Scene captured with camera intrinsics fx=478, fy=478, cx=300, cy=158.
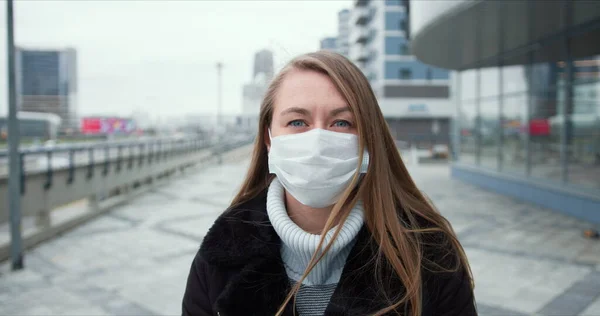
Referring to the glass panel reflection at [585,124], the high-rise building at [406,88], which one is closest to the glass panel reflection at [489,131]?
the glass panel reflection at [585,124]

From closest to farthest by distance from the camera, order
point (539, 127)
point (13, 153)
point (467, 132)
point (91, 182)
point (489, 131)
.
→ point (13, 153) → point (91, 182) → point (539, 127) → point (489, 131) → point (467, 132)

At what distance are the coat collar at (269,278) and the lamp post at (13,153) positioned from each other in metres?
5.50

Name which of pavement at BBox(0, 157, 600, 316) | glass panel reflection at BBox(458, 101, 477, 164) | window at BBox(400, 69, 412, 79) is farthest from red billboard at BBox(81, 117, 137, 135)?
window at BBox(400, 69, 412, 79)

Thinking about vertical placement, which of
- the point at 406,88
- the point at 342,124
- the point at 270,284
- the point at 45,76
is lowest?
the point at 270,284

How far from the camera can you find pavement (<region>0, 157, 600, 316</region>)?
5.06 metres

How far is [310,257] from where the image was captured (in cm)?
168

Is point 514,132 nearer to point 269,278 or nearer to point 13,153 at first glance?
point 13,153

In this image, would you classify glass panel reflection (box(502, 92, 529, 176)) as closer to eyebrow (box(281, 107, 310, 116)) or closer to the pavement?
the pavement

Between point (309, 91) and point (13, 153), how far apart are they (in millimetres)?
5788

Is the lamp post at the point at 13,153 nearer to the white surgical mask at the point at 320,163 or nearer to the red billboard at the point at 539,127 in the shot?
the white surgical mask at the point at 320,163

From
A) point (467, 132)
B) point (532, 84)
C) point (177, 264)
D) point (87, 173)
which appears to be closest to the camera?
point (177, 264)

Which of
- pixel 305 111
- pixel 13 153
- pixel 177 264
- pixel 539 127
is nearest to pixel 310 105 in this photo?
pixel 305 111

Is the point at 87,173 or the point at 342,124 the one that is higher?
the point at 342,124

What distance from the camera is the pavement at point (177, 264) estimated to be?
5.06 metres
